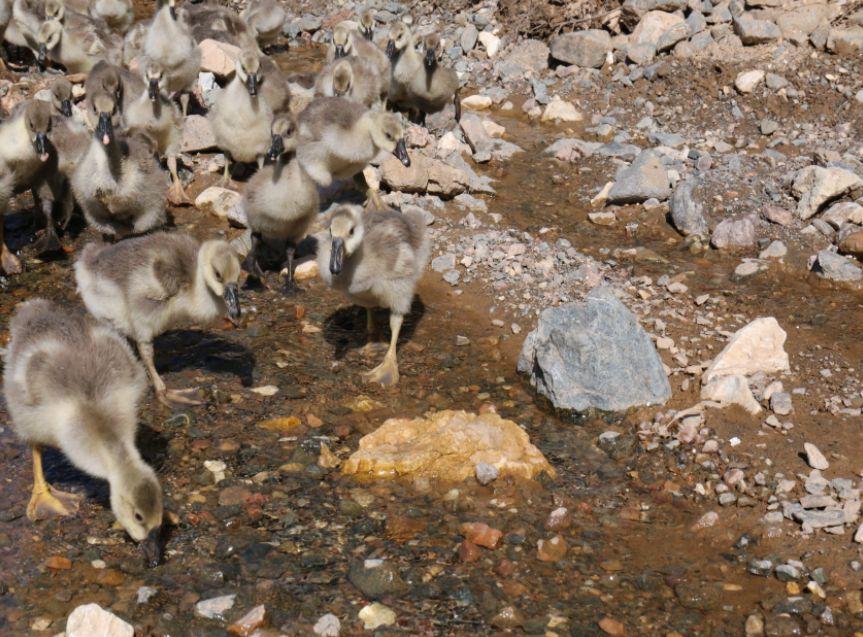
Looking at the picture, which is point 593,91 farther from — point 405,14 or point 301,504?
point 301,504

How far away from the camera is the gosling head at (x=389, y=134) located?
920cm

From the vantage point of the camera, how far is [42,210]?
923 centimetres

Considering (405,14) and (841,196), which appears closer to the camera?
(841,196)

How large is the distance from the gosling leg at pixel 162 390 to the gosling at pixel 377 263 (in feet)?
4.36

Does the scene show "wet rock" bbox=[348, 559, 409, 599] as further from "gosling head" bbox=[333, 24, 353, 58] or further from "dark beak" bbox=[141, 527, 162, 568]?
"gosling head" bbox=[333, 24, 353, 58]

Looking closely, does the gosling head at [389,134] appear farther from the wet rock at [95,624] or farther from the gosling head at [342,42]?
the wet rock at [95,624]

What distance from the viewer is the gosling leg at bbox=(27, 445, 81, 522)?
573 cm

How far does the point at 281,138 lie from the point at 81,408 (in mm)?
→ 3665

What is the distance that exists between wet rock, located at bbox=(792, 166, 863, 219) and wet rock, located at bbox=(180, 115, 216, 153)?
641cm

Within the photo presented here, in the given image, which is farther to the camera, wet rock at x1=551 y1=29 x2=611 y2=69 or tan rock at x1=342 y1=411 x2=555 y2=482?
wet rock at x1=551 y1=29 x2=611 y2=69

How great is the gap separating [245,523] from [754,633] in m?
2.94

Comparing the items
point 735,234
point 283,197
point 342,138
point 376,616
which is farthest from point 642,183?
Result: point 376,616

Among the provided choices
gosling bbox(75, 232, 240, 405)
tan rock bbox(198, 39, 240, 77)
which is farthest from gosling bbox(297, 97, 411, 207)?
tan rock bbox(198, 39, 240, 77)

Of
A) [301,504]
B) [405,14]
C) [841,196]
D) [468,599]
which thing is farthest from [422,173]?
[405,14]
